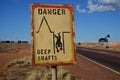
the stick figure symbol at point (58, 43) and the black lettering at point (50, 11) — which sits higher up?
the black lettering at point (50, 11)

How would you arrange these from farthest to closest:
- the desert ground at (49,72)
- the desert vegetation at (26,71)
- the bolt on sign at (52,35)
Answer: the desert ground at (49,72) → the desert vegetation at (26,71) → the bolt on sign at (52,35)

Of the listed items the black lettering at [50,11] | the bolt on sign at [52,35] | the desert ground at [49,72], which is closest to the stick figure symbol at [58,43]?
the bolt on sign at [52,35]

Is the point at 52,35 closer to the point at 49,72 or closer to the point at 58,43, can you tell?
the point at 58,43

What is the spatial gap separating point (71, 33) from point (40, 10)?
54cm

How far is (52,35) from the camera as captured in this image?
4.30 m

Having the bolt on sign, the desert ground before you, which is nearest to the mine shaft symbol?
the bolt on sign

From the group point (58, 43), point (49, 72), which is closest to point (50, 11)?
point (58, 43)

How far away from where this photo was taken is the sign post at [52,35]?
169 inches

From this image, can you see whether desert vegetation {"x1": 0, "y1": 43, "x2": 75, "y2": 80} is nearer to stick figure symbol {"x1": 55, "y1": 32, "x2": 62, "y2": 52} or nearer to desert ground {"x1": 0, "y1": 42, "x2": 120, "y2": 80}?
desert ground {"x1": 0, "y1": 42, "x2": 120, "y2": 80}

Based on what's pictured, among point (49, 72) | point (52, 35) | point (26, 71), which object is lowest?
point (26, 71)

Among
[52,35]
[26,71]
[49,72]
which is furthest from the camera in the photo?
[26,71]

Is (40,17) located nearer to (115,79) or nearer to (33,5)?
(33,5)

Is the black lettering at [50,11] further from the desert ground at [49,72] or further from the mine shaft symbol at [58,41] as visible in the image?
the desert ground at [49,72]

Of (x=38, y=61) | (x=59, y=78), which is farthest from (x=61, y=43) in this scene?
(x=59, y=78)
